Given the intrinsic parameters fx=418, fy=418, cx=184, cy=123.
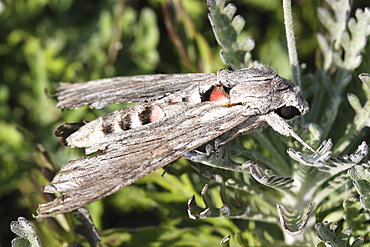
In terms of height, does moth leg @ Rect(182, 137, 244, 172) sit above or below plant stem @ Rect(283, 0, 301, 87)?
below

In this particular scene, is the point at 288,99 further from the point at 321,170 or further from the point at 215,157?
the point at 215,157

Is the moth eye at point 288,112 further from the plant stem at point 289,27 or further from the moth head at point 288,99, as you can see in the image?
the plant stem at point 289,27

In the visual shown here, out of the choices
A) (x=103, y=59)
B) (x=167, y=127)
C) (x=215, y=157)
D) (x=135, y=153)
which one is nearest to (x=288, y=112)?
(x=215, y=157)

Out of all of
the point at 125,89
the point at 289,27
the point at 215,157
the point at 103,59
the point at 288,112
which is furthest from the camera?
the point at 103,59

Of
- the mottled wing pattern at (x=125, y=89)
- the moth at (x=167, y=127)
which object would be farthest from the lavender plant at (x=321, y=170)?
the mottled wing pattern at (x=125, y=89)

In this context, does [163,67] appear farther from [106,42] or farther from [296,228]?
[296,228]

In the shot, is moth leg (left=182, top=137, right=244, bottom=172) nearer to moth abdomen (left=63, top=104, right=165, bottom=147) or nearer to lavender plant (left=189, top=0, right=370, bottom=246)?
lavender plant (left=189, top=0, right=370, bottom=246)

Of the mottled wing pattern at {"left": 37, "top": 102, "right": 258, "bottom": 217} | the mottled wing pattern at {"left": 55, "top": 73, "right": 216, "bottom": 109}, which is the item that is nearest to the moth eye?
the mottled wing pattern at {"left": 37, "top": 102, "right": 258, "bottom": 217}
